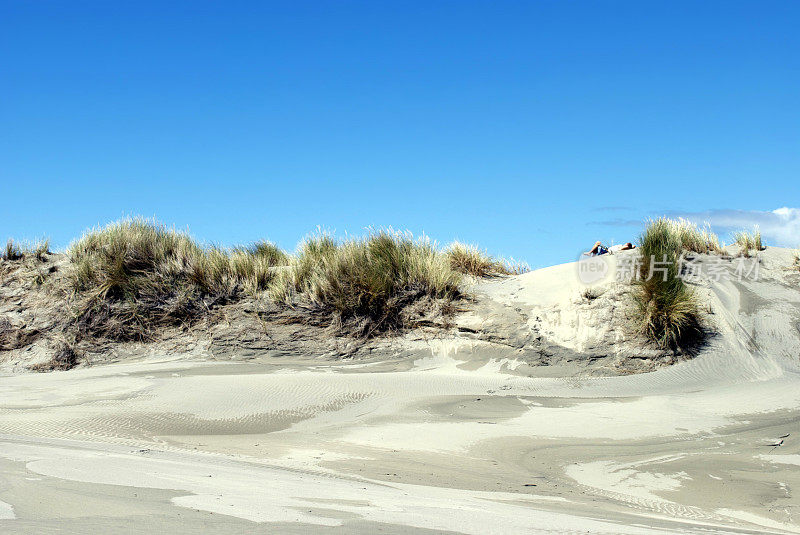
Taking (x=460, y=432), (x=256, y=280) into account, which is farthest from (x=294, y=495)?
(x=256, y=280)

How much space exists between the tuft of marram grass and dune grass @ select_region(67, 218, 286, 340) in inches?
36.4

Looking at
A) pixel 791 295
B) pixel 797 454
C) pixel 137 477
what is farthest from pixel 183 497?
pixel 791 295

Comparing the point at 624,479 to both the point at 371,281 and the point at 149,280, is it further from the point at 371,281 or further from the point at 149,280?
the point at 149,280

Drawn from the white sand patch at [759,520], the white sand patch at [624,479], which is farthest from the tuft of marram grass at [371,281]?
the white sand patch at [759,520]

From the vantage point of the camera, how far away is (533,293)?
11305 mm

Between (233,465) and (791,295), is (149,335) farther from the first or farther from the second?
(791,295)

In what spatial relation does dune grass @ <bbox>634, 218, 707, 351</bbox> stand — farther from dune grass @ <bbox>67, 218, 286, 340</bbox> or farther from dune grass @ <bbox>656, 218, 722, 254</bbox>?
dune grass @ <bbox>67, 218, 286, 340</bbox>

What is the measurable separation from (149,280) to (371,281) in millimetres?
4438

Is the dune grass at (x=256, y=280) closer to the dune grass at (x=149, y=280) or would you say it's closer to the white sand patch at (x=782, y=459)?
the dune grass at (x=149, y=280)

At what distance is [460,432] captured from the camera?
6.95 m

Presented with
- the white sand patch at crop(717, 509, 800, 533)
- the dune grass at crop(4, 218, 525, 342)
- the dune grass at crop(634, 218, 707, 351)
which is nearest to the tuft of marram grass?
the dune grass at crop(4, 218, 525, 342)

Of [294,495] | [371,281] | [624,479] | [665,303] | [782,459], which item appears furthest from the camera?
[371,281]

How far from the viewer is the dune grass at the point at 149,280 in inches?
473

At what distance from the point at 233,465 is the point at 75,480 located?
132cm
